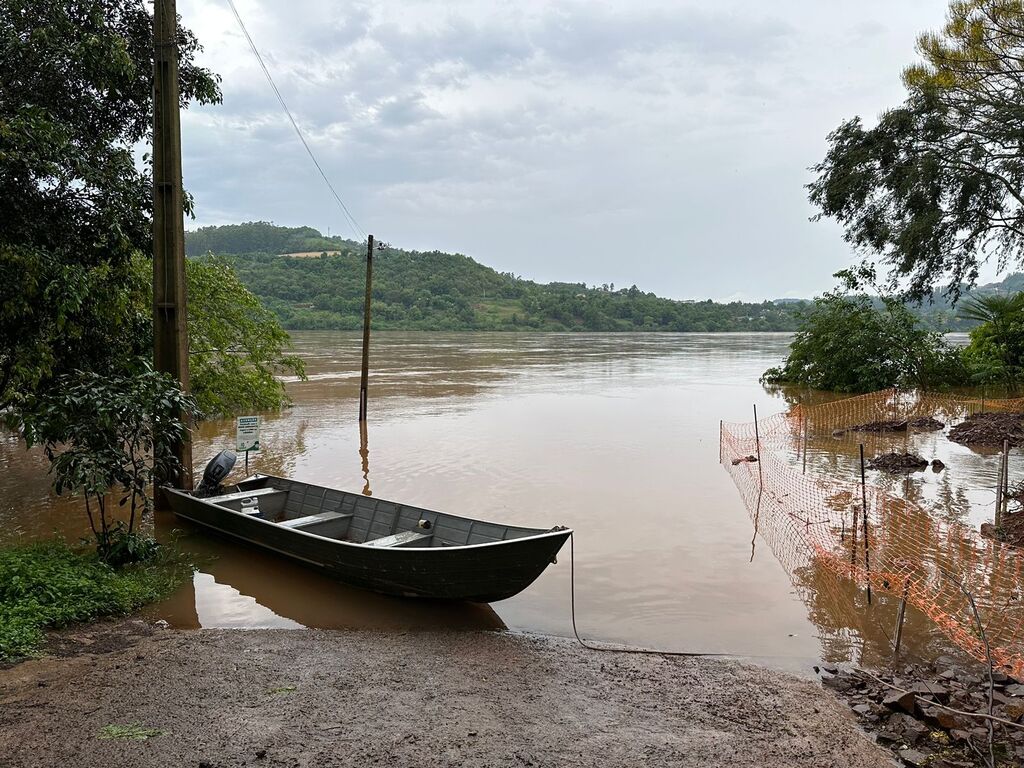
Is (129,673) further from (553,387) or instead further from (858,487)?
(553,387)

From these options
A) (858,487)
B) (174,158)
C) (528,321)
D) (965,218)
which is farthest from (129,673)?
(528,321)

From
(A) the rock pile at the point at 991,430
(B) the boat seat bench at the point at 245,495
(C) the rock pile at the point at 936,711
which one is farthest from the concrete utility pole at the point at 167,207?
(A) the rock pile at the point at 991,430

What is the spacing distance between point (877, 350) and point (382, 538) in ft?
72.2

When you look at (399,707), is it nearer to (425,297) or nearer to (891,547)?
(891,547)

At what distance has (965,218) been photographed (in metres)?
18.8

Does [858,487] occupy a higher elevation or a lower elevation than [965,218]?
lower

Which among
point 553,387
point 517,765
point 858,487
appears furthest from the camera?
point 553,387

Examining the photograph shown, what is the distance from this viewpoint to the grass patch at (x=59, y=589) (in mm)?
5500

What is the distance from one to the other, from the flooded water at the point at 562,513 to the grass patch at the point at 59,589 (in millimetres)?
319

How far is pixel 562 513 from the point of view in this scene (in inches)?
423

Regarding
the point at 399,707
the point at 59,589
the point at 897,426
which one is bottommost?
the point at 399,707

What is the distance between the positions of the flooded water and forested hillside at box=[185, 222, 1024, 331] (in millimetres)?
59424

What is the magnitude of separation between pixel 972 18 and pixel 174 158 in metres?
16.7

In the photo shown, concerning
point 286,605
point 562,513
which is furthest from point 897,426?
point 286,605
